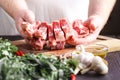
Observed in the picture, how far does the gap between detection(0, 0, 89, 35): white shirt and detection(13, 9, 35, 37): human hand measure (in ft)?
1.05

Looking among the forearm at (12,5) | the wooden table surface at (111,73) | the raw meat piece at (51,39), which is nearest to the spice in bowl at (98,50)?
the wooden table surface at (111,73)

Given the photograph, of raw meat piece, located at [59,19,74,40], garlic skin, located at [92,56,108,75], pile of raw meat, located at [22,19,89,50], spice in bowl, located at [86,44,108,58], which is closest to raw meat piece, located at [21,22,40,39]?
Result: pile of raw meat, located at [22,19,89,50]

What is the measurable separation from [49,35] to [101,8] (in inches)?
15.9

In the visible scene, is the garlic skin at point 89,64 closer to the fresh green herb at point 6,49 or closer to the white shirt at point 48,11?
the fresh green herb at point 6,49

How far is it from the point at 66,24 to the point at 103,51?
0.74ft

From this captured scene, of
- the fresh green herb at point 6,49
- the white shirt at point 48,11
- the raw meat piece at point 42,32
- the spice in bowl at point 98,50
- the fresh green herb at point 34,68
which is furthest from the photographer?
the white shirt at point 48,11

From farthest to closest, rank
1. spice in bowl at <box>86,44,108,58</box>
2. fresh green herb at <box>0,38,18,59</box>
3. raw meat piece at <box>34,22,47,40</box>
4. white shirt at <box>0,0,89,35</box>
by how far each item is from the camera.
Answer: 1. white shirt at <box>0,0,89,35</box>
2. raw meat piece at <box>34,22,47,40</box>
3. spice in bowl at <box>86,44,108,58</box>
4. fresh green herb at <box>0,38,18,59</box>

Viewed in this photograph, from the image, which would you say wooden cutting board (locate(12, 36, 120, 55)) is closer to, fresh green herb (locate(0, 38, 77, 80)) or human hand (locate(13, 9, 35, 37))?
human hand (locate(13, 9, 35, 37))

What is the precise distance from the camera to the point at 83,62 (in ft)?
3.42

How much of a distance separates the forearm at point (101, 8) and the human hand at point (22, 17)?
1.15 ft

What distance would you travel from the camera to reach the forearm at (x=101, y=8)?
61.8 inches

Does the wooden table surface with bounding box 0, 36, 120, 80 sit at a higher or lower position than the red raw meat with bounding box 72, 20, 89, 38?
lower

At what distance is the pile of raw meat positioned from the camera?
51.4 inches

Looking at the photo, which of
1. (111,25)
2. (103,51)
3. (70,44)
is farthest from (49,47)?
(111,25)
